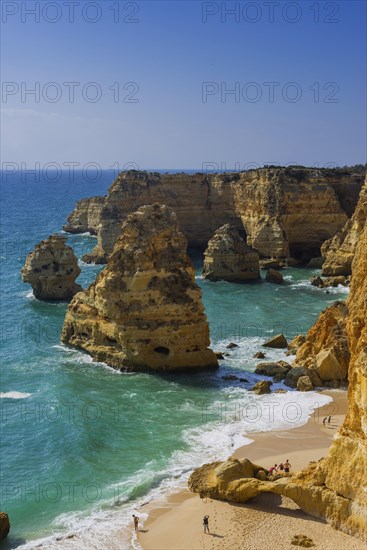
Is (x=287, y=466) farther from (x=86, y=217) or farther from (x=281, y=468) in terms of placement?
(x=86, y=217)

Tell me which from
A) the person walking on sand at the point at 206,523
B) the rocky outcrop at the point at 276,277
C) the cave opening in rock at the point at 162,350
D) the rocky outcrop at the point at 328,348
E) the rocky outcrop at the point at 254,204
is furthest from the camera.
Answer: the rocky outcrop at the point at 254,204

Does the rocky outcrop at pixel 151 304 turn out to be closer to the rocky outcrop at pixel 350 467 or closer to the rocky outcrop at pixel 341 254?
the rocky outcrop at pixel 350 467

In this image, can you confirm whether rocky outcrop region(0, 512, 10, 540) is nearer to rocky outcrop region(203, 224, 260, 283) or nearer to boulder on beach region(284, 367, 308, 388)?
boulder on beach region(284, 367, 308, 388)

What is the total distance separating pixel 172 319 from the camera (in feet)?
112

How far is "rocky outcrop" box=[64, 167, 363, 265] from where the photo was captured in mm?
67125

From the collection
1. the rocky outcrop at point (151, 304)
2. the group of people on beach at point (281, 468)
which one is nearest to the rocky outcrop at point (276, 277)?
the rocky outcrop at point (151, 304)

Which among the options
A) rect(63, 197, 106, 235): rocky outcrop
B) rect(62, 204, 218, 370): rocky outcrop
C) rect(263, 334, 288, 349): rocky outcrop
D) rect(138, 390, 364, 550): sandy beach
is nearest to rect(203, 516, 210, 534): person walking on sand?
rect(138, 390, 364, 550): sandy beach

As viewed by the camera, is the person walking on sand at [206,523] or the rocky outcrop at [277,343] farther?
the rocky outcrop at [277,343]

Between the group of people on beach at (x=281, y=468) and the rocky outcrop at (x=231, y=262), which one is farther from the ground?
the rocky outcrop at (x=231, y=262)

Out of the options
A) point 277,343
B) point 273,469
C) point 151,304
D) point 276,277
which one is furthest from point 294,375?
point 276,277

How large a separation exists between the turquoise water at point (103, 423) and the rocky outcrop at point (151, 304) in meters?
1.11

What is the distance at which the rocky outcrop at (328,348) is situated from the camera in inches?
1233

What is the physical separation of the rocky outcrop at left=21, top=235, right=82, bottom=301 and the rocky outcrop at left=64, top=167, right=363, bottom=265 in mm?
16305

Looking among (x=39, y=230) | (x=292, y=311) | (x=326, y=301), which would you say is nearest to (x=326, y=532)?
(x=292, y=311)
